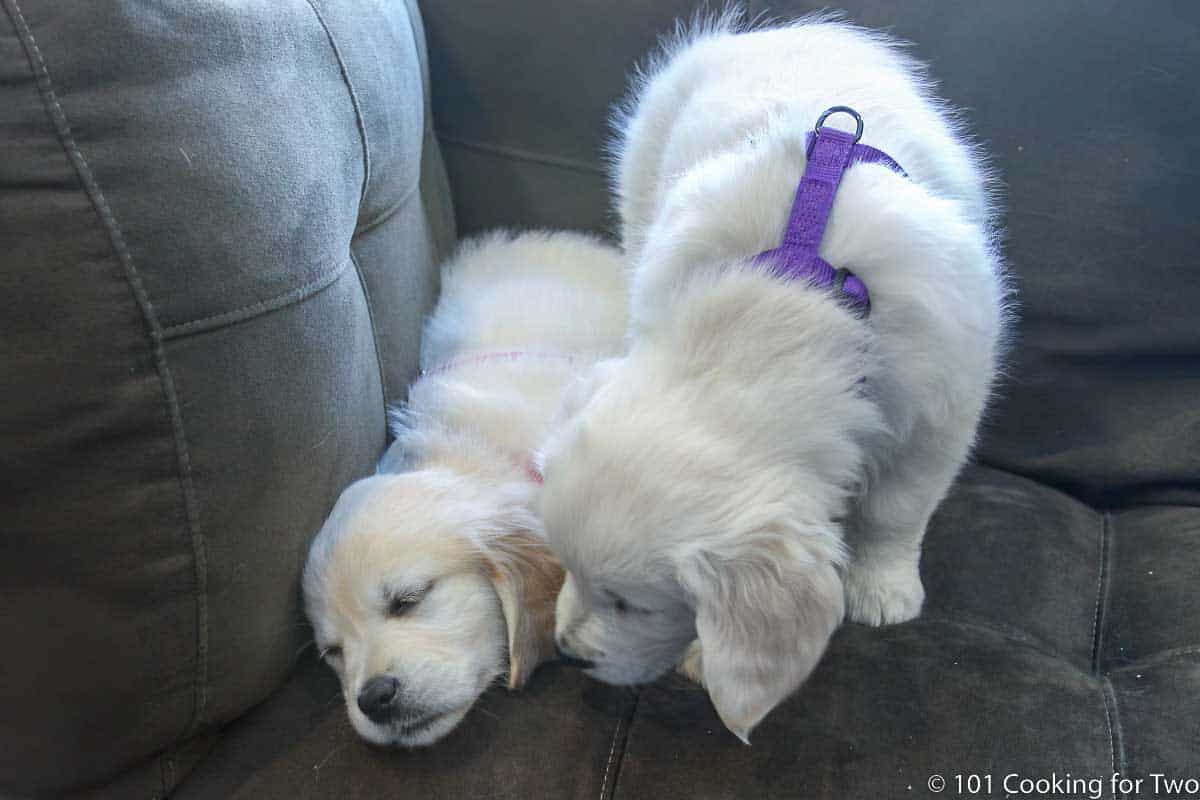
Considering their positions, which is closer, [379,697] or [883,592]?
[379,697]

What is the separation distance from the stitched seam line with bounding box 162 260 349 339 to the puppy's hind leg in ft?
2.62

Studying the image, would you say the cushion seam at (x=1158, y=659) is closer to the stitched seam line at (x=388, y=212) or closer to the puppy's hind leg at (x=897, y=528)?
the puppy's hind leg at (x=897, y=528)

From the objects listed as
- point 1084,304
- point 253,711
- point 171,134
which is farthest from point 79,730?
point 1084,304

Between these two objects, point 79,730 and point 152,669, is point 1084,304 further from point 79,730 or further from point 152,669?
point 79,730

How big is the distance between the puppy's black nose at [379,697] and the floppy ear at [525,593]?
6.3 inches

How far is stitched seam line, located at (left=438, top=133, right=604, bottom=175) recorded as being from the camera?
6.55ft

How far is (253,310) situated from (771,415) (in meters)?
0.62

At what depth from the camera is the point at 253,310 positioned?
1.09 meters

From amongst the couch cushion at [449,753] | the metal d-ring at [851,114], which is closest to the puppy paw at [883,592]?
the couch cushion at [449,753]

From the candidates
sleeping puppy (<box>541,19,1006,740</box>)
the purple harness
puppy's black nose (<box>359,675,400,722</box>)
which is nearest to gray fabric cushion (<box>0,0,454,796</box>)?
puppy's black nose (<box>359,675,400,722</box>)

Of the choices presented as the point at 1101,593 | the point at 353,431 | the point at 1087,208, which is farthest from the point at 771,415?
the point at 1087,208

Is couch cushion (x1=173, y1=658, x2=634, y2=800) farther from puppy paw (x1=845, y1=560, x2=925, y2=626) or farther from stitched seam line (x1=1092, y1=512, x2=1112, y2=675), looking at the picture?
stitched seam line (x1=1092, y1=512, x2=1112, y2=675)

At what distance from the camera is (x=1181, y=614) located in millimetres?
1318

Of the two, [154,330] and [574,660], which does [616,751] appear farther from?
[154,330]
